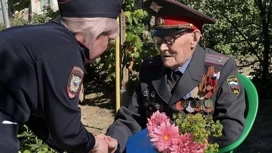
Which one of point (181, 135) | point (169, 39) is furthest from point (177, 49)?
point (181, 135)

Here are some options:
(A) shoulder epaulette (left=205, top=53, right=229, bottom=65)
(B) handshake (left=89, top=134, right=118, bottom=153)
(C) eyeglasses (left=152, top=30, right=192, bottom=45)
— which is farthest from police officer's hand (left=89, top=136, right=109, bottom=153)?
(A) shoulder epaulette (left=205, top=53, right=229, bottom=65)

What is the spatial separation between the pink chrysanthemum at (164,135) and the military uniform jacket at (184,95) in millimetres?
460

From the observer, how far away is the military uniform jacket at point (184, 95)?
273 centimetres

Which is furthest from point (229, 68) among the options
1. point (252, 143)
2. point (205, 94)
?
point (252, 143)

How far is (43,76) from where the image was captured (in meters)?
1.99

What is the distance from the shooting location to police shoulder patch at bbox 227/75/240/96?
2785mm

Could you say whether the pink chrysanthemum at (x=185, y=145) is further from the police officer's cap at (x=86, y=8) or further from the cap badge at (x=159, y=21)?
the cap badge at (x=159, y=21)

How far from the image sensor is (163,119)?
2277 mm

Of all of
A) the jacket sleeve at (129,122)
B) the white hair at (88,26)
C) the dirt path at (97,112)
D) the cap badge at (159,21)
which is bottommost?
the dirt path at (97,112)

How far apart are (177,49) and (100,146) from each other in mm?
732

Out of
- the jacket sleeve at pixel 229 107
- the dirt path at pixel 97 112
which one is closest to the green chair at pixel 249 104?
the jacket sleeve at pixel 229 107

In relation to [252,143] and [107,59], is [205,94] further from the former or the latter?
[107,59]

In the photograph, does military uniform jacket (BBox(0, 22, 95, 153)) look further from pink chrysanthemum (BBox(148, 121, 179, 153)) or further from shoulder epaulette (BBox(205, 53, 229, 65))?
shoulder epaulette (BBox(205, 53, 229, 65))

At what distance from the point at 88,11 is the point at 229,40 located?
486 cm
